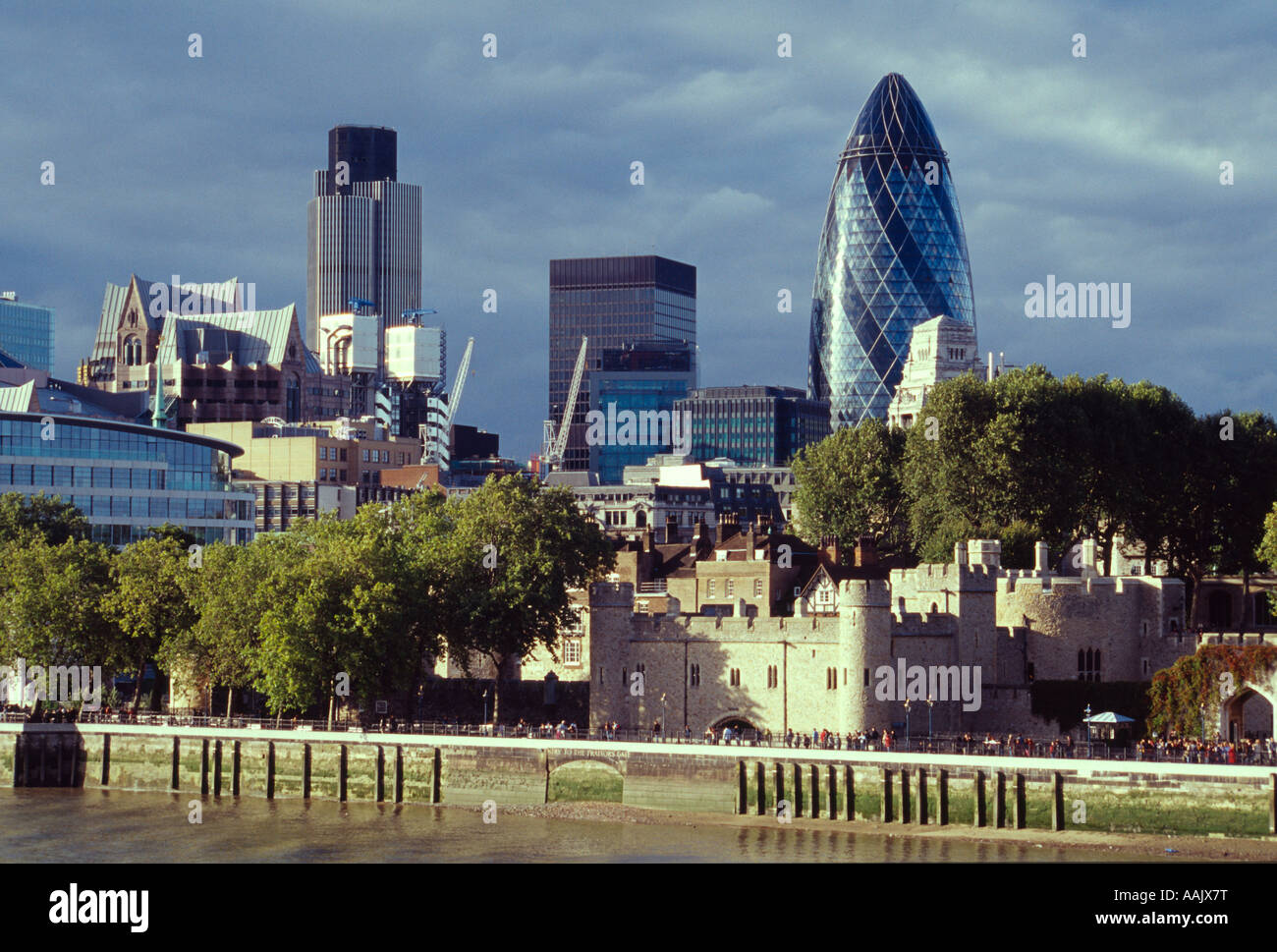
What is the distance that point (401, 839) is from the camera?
3083 inches

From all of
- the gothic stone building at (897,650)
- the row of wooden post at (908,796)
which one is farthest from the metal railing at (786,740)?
the gothic stone building at (897,650)

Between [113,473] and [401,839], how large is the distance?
70240 millimetres

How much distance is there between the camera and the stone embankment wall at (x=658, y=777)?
74938 mm

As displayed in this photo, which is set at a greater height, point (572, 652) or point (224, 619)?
point (224, 619)

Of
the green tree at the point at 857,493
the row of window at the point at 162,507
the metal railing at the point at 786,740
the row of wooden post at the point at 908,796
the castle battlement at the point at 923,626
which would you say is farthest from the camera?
the row of window at the point at 162,507

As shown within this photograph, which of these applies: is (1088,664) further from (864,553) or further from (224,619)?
(224,619)

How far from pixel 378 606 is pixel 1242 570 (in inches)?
1890

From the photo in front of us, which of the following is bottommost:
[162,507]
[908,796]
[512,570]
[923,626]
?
[908,796]

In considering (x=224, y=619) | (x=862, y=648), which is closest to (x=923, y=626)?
(x=862, y=648)

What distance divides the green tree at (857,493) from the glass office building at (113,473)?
37501mm

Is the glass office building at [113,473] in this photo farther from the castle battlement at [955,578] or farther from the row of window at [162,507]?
the castle battlement at [955,578]
